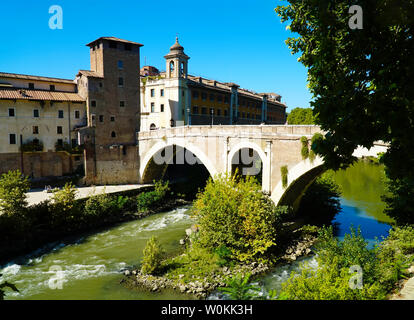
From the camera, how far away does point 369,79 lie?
608 centimetres

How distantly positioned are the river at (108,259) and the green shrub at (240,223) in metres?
1.81

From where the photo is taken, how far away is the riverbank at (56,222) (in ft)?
62.2

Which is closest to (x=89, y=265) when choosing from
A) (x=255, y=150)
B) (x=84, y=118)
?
(x=255, y=150)

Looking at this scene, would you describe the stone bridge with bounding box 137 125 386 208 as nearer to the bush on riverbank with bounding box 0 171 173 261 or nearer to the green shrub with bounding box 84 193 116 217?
the bush on riverbank with bounding box 0 171 173 261

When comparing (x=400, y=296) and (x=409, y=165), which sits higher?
(x=409, y=165)

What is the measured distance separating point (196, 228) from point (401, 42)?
58.4 ft

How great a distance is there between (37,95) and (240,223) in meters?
25.5

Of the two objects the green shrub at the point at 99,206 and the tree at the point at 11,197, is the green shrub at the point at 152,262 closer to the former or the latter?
the tree at the point at 11,197

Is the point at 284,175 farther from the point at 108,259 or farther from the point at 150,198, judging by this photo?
the point at 150,198
